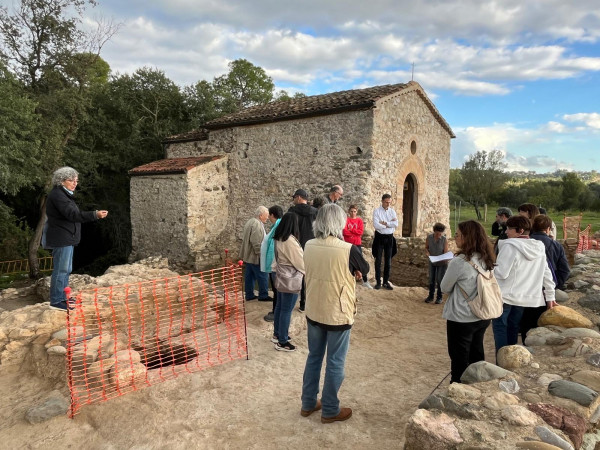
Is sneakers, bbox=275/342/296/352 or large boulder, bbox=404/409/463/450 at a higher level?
large boulder, bbox=404/409/463/450

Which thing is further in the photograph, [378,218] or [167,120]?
[167,120]

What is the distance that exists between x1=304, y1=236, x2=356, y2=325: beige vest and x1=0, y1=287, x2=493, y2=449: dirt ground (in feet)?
3.12

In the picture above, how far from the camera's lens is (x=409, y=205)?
481 inches

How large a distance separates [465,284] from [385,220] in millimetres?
4354

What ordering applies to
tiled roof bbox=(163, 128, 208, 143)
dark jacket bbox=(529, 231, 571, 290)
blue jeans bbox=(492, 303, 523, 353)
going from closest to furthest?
blue jeans bbox=(492, 303, 523, 353)
dark jacket bbox=(529, 231, 571, 290)
tiled roof bbox=(163, 128, 208, 143)

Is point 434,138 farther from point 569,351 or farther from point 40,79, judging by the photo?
point 40,79

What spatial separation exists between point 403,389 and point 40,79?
52.3 ft

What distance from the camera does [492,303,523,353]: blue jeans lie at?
405 cm

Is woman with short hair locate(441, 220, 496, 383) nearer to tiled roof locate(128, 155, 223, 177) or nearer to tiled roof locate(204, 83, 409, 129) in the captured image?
tiled roof locate(204, 83, 409, 129)

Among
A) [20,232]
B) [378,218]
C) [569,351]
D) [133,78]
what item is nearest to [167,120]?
[133,78]

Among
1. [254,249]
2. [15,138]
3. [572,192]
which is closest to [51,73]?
[15,138]

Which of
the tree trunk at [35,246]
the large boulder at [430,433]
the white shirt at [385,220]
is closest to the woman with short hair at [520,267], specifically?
the large boulder at [430,433]

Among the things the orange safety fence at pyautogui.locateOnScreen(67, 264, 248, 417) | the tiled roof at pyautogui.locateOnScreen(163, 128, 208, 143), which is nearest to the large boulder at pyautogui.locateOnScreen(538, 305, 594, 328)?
the orange safety fence at pyautogui.locateOnScreen(67, 264, 248, 417)

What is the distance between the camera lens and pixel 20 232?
1661 centimetres
